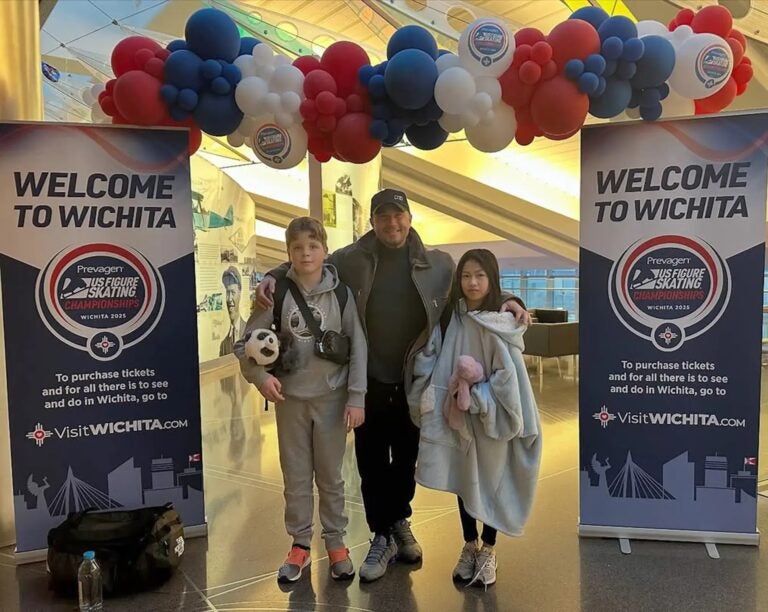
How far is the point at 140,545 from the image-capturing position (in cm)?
257

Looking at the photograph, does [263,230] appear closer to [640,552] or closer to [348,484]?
[348,484]

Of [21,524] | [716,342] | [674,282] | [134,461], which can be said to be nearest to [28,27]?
[134,461]

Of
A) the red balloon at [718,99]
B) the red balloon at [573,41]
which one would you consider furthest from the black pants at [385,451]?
the red balloon at [718,99]

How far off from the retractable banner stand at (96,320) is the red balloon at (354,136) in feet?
2.63

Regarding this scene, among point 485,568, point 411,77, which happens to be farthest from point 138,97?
point 485,568

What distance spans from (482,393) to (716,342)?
1.28 meters

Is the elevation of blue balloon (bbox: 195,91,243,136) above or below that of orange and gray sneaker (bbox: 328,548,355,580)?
above

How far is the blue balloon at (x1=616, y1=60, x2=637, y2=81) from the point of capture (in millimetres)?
2589

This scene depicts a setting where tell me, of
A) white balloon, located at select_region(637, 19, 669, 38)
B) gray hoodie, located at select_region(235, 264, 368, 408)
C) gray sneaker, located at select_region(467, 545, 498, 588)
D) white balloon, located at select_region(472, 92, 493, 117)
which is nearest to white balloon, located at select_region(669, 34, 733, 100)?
white balloon, located at select_region(637, 19, 669, 38)

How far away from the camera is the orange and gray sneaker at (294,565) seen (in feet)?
8.69

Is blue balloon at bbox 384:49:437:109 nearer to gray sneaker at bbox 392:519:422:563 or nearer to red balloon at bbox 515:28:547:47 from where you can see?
red balloon at bbox 515:28:547:47

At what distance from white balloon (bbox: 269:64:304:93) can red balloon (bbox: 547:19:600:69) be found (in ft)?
3.67

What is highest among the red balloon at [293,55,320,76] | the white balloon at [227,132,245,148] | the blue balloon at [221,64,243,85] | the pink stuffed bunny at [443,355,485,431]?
the red balloon at [293,55,320,76]

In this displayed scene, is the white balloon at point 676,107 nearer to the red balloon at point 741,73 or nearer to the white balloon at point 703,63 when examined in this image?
the white balloon at point 703,63
